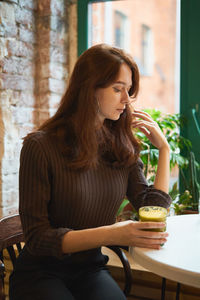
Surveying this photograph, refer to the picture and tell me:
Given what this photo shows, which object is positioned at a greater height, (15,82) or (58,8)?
(58,8)

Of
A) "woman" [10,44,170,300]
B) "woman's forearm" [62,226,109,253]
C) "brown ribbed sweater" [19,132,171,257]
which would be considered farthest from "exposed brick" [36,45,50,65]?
"woman's forearm" [62,226,109,253]

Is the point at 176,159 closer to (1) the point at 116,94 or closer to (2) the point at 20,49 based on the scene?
(1) the point at 116,94

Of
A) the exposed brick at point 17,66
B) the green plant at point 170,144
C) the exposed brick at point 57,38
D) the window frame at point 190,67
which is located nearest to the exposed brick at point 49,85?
the exposed brick at point 17,66

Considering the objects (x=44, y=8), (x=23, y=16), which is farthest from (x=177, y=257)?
(x=44, y=8)

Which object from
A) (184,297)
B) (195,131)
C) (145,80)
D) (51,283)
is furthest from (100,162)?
(145,80)

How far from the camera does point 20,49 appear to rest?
2.43 meters

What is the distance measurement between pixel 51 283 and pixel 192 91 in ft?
5.61

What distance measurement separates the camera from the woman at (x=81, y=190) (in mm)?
1215

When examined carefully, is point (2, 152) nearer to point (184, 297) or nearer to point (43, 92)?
point (43, 92)

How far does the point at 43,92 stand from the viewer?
262 centimetres

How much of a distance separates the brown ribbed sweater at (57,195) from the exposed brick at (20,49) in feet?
3.83

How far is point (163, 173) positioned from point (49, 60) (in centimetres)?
Result: 143

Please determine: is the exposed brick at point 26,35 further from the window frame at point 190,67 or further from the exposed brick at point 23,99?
the window frame at point 190,67

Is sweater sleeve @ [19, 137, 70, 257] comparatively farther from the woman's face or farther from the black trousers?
the woman's face
